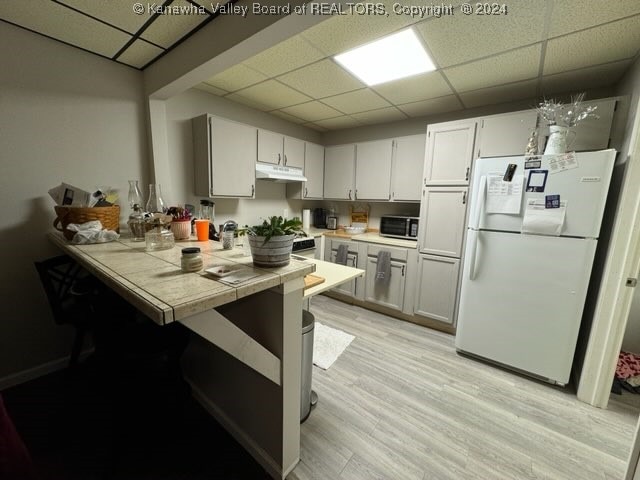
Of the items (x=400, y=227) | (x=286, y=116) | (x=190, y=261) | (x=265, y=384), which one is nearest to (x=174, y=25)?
(x=190, y=261)

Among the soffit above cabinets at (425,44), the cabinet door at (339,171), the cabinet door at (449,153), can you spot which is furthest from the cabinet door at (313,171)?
the cabinet door at (449,153)

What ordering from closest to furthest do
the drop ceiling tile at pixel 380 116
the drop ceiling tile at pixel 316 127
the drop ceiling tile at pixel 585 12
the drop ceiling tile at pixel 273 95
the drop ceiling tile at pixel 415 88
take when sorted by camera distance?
1. the drop ceiling tile at pixel 585 12
2. the drop ceiling tile at pixel 415 88
3. the drop ceiling tile at pixel 273 95
4. the drop ceiling tile at pixel 380 116
5. the drop ceiling tile at pixel 316 127

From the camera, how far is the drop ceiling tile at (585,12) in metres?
1.29

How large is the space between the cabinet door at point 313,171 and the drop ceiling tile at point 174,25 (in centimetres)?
191

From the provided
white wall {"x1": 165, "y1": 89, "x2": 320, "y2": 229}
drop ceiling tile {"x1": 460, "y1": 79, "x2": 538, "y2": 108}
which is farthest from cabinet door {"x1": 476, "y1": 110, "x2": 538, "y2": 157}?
white wall {"x1": 165, "y1": 89, "x2": 320, "y2": 229}

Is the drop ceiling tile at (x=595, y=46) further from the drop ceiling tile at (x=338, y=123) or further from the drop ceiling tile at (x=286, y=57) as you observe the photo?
the drop ceiling tile at (x=338, y=123)

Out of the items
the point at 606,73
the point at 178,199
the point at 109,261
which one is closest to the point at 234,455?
the point at 109,261

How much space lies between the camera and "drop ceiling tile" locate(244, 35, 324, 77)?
174cm

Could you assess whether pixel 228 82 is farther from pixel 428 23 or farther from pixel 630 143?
pixel 630 143

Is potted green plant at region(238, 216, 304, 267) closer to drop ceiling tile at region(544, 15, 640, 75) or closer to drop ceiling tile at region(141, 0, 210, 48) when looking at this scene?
drop ceiling tile at region(141, 0, 210, 48)

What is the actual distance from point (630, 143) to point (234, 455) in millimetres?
2889

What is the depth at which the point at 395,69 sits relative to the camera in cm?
204

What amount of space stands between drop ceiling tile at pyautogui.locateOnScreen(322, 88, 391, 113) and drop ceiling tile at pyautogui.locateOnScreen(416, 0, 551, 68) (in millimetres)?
813

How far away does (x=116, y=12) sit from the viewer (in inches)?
58.0
